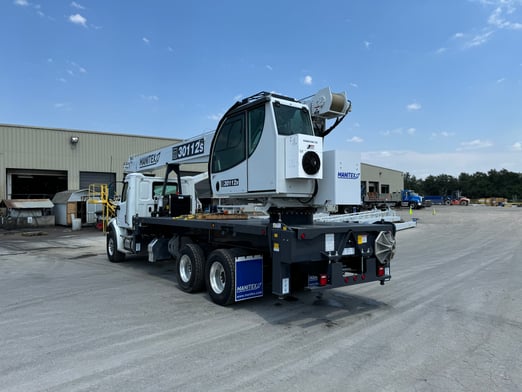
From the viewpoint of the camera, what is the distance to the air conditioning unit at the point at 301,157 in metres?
5.82

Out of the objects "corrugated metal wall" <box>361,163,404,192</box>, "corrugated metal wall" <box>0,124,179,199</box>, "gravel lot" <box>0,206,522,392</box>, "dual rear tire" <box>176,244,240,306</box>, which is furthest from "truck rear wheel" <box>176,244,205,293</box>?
"corrugated metal wall" <box>361,163,404,192</box>

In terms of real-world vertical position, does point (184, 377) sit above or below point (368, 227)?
below

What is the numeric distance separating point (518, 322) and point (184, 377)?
4850 millimetres

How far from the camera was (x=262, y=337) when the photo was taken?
5000 millimetres

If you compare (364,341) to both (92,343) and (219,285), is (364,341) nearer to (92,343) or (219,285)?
(219,285)

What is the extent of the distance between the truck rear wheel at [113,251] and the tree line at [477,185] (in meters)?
117

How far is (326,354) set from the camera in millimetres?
4410

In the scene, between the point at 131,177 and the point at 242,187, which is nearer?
the point at 242,187

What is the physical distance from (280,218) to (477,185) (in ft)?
438

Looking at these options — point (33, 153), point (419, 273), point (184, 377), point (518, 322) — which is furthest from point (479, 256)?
point (33, 153)

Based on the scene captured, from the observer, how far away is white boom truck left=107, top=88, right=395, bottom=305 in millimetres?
5656

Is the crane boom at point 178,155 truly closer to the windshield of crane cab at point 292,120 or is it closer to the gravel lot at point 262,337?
the windshield of crane cab at point 292,120

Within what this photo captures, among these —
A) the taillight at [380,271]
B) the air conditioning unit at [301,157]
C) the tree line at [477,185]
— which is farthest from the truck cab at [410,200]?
the tree line at [477,185]

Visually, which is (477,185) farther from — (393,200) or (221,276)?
(221,276)
